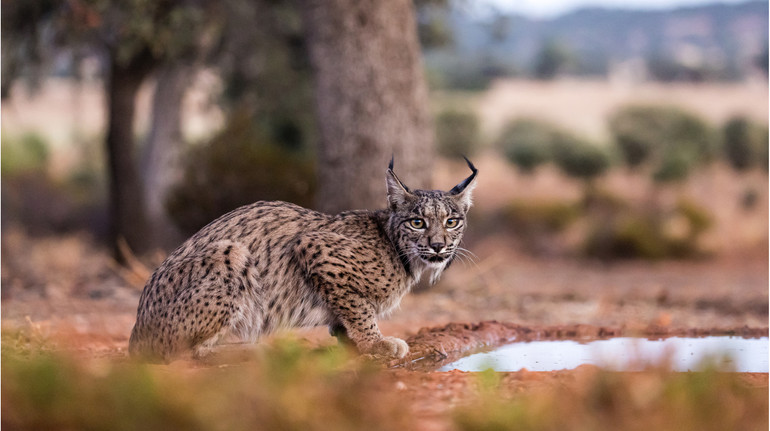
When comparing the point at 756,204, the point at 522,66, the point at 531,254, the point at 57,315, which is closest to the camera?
the point at 57,315

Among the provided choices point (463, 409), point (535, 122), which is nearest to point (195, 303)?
point (463, 409)

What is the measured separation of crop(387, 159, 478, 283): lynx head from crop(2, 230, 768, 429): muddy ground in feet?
2.56

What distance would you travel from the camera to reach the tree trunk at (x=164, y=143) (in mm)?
19797

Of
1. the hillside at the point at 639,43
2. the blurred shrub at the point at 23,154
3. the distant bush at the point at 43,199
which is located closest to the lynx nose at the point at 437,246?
the distant bush at the point at 43,199

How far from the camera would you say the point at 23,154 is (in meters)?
30.9

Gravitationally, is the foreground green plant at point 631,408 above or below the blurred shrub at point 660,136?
above

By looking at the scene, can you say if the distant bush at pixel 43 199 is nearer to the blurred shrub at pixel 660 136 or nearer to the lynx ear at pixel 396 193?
the blurred shrub at pixel 660 136

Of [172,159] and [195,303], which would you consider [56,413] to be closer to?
[195,303]

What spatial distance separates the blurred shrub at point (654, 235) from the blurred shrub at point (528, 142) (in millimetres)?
10150

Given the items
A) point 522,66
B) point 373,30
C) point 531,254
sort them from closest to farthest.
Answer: point 373,30, point 531,254, point 522,66

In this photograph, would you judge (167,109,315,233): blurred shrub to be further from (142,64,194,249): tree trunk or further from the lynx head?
the lynx head

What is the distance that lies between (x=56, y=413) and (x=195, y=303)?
200 cm

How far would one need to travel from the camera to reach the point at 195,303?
589cm

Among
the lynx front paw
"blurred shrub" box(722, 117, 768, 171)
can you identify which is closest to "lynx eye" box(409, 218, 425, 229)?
the lynx front paw
